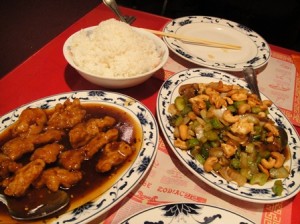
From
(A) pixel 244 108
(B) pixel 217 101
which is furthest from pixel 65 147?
(A) pixel 244 108

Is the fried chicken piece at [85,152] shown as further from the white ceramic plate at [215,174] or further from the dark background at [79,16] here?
the dark background at [79,16]

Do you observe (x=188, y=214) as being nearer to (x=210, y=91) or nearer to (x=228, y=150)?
(x=228, y=150)

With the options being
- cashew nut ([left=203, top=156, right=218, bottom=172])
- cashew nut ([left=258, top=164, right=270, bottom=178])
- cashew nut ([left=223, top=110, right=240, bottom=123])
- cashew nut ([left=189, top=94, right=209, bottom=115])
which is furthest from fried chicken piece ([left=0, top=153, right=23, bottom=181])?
cashew nut ([left=258, top=164, right=270, bottom=178])

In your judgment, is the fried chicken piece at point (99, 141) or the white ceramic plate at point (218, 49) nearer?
the fried chicken piece at point (99, 141)

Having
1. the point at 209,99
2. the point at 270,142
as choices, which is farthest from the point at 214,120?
the point at 270,142

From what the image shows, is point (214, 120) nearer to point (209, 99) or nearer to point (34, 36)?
point (209, 99)

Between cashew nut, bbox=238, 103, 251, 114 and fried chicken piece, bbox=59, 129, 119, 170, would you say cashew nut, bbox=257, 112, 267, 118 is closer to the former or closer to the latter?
cashew nut, bbox=238, 103, 251, 114

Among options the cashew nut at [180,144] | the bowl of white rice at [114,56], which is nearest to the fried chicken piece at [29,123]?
the bowl of white rice at [114,56]
